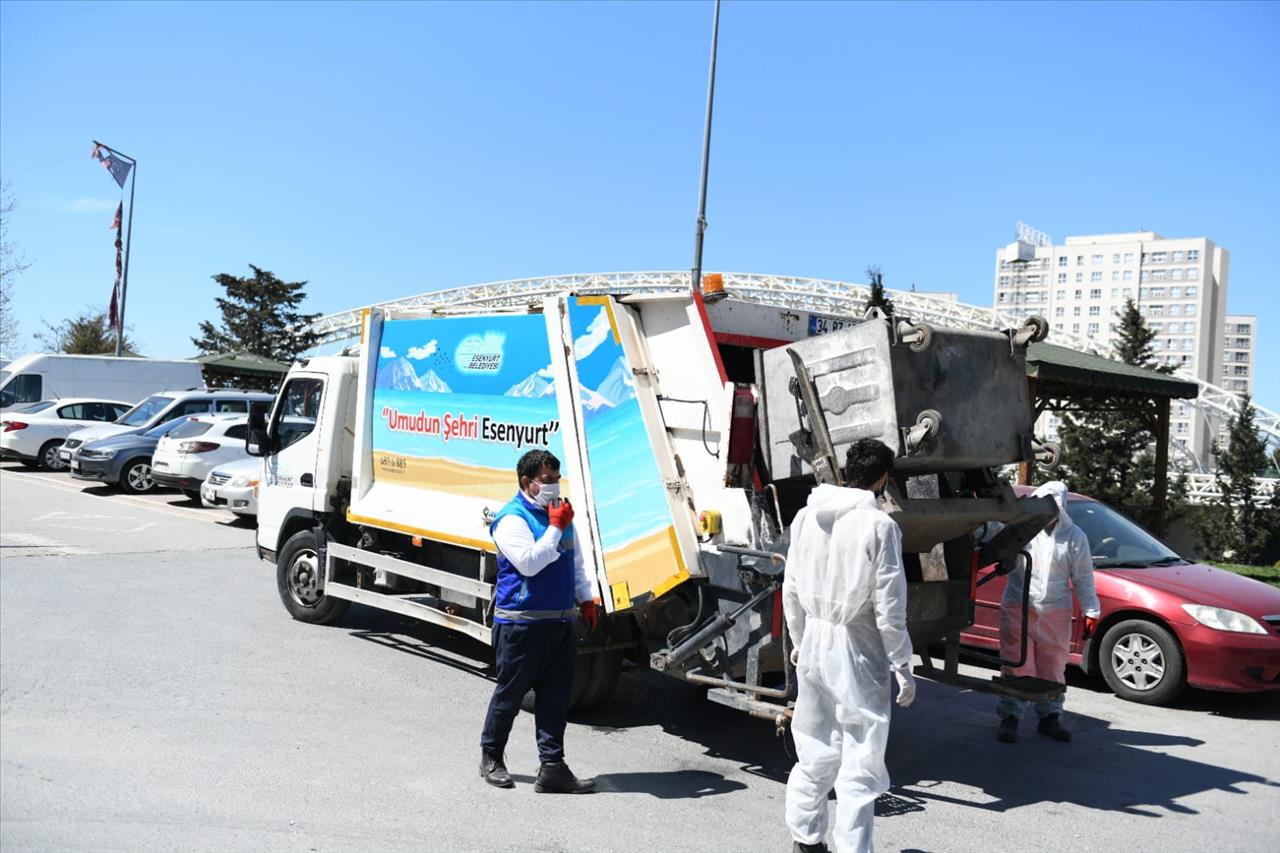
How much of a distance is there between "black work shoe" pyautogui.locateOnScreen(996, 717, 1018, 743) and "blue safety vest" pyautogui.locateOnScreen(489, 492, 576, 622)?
10.9ft

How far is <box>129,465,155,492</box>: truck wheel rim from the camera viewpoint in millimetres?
20156

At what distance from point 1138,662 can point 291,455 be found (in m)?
7.50

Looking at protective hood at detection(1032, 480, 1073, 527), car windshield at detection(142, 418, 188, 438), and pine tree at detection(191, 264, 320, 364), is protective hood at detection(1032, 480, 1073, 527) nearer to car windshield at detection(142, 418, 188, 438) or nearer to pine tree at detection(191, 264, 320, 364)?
car windshield at detection(142, 418, 188, 438)

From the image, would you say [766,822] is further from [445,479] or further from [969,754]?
[445,479]

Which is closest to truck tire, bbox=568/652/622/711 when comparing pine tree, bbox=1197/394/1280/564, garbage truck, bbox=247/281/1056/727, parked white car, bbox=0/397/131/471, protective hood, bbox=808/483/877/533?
garbage truck, bbox=247/281/1056/727

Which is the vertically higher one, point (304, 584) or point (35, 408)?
point (35, 408)

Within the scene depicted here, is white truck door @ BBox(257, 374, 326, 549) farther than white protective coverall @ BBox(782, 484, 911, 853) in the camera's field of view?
Yes

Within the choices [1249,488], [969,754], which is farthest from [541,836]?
[1249,488]

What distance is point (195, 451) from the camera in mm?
18344

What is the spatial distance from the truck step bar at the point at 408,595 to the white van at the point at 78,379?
66.4 ft

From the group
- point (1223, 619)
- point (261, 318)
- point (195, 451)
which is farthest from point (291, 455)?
point (261, 318)

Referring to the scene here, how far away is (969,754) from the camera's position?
691 centimetres

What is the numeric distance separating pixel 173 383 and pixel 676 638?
24609 mm

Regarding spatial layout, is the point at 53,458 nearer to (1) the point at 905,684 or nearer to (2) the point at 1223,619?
(2) the point at 1223,619
